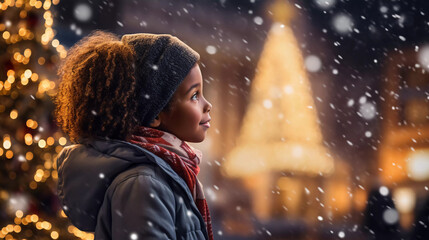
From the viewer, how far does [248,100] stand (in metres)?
15.5

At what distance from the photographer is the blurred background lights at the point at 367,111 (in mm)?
16688

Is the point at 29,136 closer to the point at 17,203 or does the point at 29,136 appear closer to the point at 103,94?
the point at 17,203

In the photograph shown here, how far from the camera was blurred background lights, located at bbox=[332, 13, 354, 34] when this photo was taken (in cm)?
1374

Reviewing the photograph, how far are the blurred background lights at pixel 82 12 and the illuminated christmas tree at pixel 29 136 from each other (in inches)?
125

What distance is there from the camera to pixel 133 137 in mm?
1262

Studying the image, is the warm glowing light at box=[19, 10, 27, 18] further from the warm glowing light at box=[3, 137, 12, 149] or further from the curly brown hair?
the curly brown hair

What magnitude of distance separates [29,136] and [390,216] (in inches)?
226

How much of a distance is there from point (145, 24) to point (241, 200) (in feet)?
22.2

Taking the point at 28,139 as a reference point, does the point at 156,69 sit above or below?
above

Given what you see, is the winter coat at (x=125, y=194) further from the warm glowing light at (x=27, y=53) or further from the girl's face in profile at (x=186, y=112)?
the warm glowing light at (x=27, y=53)

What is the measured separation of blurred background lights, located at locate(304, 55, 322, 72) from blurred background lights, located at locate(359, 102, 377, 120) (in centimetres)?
249

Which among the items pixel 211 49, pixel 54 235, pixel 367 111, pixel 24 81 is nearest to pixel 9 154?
pixel 24 81

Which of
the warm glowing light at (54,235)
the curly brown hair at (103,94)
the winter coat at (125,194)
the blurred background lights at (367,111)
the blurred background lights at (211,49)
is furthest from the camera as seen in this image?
the blurred background lights at (367,111)

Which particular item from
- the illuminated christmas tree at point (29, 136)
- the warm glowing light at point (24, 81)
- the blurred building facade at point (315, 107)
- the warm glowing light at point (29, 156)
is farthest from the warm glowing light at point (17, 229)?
the blurred building facade at point (315, 107)
